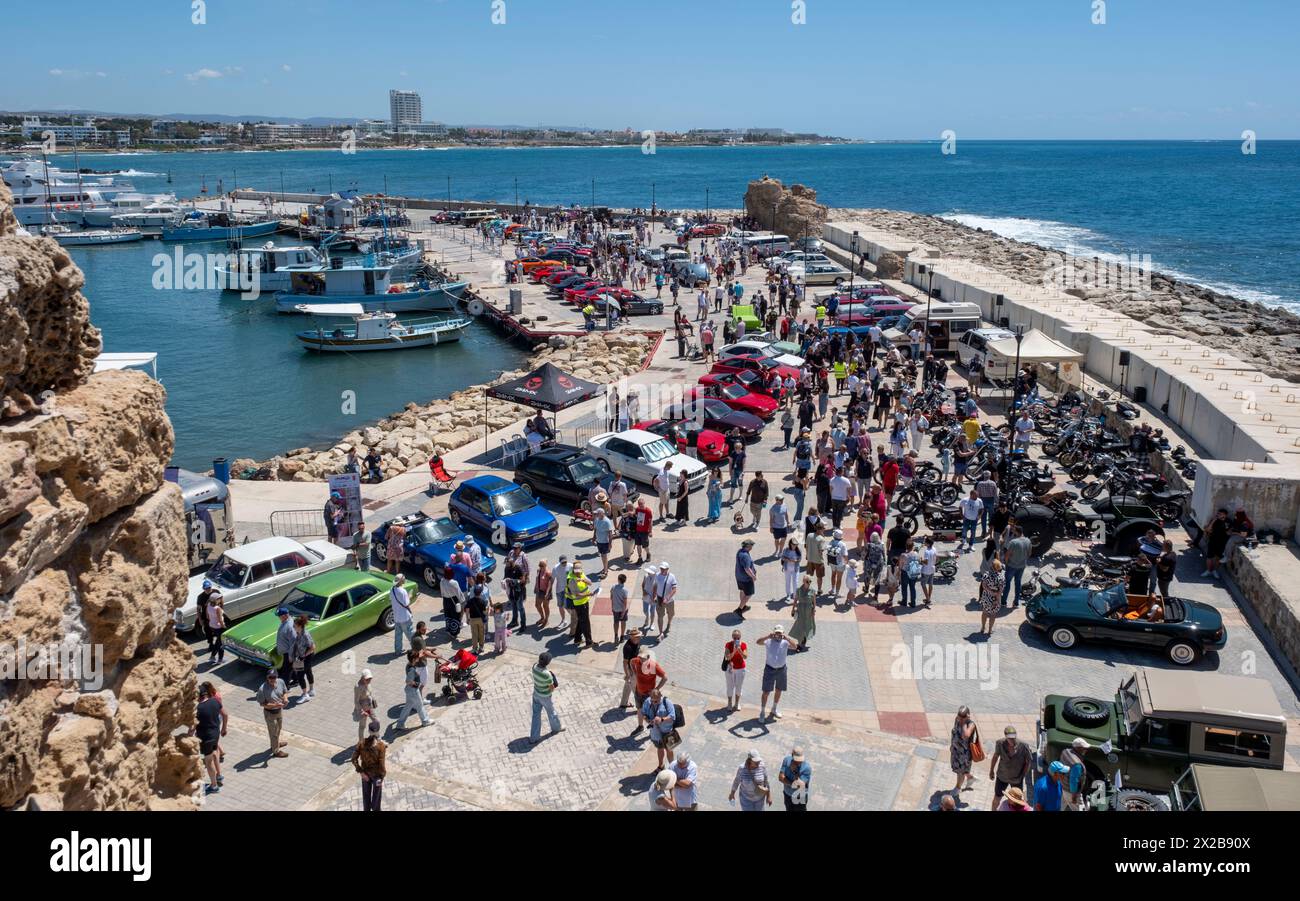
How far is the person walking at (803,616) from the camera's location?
14.9 meters

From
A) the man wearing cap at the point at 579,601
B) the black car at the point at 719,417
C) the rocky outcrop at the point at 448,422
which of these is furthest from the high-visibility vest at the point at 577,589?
the rocky outcrop at the point at 448,422

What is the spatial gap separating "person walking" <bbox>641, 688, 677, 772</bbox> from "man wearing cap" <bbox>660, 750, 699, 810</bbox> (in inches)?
52.6

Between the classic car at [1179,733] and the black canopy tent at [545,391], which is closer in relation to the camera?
the classic car at [1179,733]

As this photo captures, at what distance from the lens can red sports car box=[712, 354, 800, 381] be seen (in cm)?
3050

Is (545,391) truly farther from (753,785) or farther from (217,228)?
(217,228)

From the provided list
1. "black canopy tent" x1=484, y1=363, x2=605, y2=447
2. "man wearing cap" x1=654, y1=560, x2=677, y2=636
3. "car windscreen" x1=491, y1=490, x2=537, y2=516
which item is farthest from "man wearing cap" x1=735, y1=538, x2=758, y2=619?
"black canopy tent" x1=484, y1=363, x2=605, y2=447

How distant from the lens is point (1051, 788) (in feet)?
33.8

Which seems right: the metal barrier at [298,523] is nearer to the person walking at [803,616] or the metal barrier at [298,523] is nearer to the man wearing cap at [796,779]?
the person walking at [803,616]

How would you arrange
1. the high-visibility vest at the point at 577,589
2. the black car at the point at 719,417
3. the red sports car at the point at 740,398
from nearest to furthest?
the high-visibility vest at the point at 577,589 < the black car at the point at 719,417 < the red sports car at the point at 740,398

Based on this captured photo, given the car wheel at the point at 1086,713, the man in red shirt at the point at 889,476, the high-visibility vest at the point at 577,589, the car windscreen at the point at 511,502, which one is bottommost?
the car wheel at the point at 1086,713

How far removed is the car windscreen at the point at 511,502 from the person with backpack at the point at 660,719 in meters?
8.75

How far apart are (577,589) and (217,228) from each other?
94.9m
